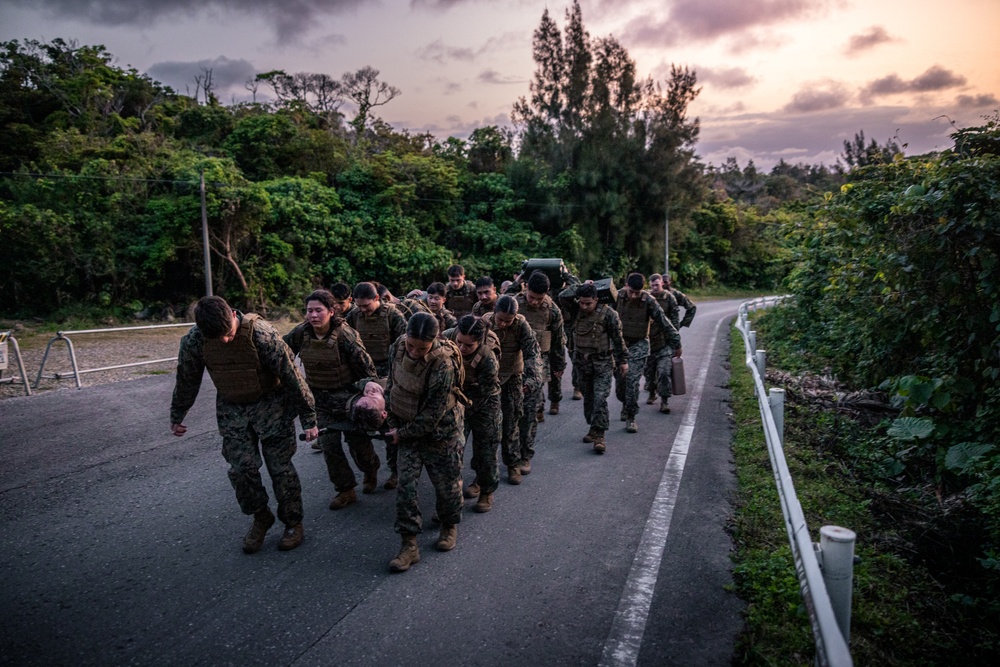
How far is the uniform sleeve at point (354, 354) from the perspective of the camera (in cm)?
555

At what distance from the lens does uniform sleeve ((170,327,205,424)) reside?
15.5 ft

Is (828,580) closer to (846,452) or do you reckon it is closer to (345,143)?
(846,452)

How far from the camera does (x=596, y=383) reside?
7.57 m

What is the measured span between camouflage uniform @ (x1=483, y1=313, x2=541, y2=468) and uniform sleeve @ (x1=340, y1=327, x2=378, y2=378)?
1.34 m

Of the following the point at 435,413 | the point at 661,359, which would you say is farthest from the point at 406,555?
the point at 661,359

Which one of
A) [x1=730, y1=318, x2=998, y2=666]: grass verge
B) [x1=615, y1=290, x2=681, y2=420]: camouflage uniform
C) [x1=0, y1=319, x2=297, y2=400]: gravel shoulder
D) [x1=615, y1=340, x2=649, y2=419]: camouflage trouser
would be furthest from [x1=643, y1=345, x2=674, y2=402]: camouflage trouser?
[x1=0, y1=319, x2=297, y2=400]: gravel shoulder

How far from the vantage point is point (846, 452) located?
661cm

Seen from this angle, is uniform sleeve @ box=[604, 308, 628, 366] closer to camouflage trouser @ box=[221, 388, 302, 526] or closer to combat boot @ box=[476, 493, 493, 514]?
combat boot @ box=[476, 493, 493, 514]

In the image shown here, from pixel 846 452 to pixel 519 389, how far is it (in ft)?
12.0

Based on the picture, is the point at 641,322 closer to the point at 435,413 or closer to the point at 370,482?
the point at 370,482

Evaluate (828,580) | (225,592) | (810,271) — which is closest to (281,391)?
(225,592)

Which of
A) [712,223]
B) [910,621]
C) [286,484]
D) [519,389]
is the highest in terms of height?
[712,223]

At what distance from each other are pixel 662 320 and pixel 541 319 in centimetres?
210

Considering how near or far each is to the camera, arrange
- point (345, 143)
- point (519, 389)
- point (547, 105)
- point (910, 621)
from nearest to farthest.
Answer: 1. point (910, 621)
2. point (519, 389)
3. point (345, 143)
4. point (547, 105)
